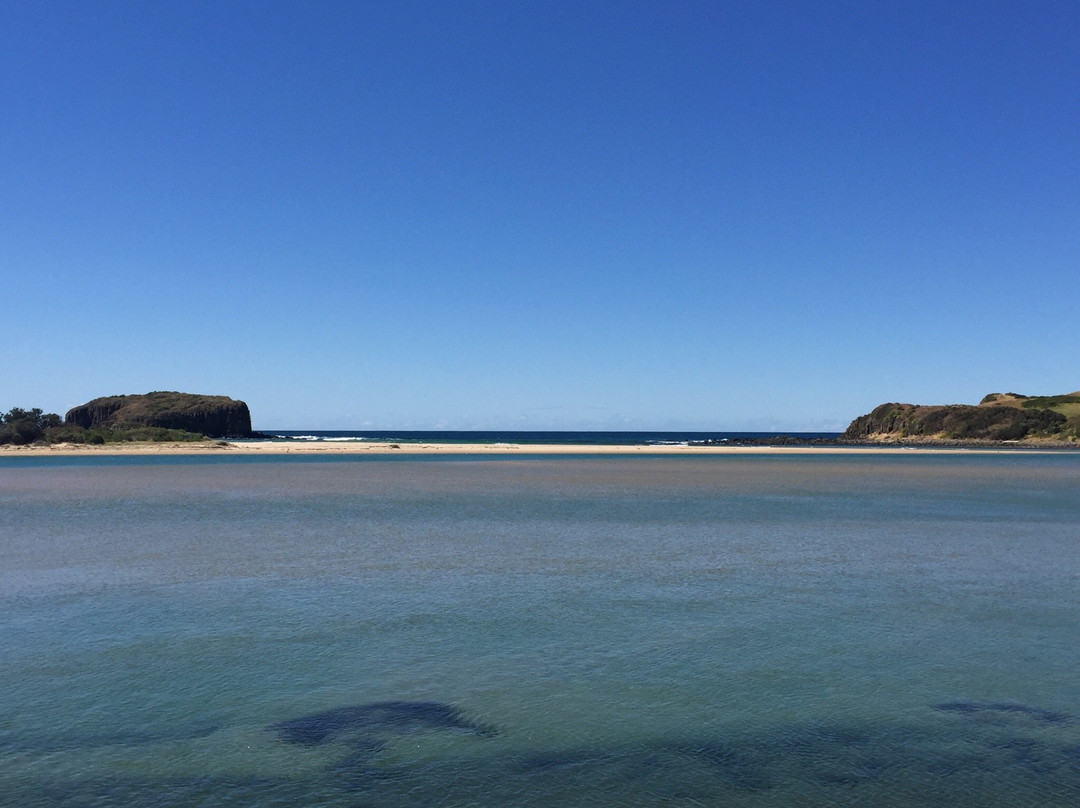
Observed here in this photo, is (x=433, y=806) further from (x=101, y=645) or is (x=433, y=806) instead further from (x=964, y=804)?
(x=101, y=645)

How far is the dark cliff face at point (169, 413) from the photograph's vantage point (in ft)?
505

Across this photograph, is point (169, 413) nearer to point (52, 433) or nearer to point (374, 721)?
point (52, 433)

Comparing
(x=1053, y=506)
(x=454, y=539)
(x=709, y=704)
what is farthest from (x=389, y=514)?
(x=1053, y=506)

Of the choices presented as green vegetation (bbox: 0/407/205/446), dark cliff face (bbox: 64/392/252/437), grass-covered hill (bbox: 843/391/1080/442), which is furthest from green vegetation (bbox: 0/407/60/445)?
grass-covered hill (bbox: 843/391/1080/442)

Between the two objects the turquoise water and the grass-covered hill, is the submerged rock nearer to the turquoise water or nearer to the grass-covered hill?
the turquoise water

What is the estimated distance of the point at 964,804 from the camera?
7586 millimetres

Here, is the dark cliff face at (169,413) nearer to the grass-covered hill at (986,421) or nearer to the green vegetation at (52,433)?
the green vegetation at (52,433)

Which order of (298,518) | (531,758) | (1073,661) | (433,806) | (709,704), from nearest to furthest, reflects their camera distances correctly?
(433,806) < (531,758) < (709,704) < (1073,661) < (298,518)

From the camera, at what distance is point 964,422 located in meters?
165

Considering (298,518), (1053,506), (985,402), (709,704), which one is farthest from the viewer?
(985,402)

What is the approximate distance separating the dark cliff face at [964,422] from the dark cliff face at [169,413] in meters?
146

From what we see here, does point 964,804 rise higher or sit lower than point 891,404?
lower

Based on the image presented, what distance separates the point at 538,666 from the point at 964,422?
177164mm

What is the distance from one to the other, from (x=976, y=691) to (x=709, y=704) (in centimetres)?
382
